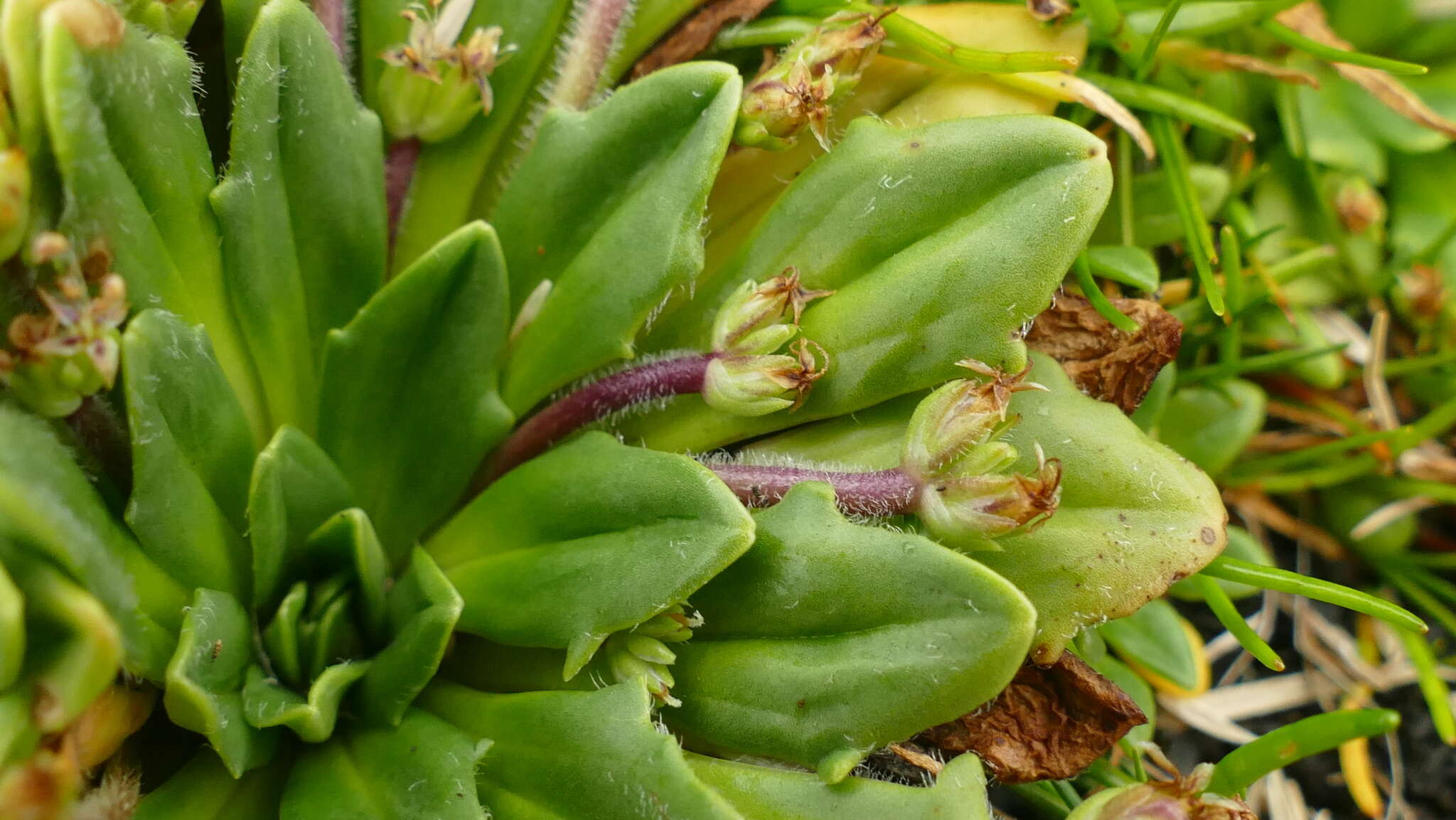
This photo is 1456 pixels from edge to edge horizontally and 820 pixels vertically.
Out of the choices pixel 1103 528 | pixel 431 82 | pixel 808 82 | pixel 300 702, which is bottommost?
pixel 300 702

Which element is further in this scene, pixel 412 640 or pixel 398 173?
pixel 398 173

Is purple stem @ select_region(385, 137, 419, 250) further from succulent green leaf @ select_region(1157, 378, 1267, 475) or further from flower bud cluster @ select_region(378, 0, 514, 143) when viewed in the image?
succulent green leaf @ select_region(1157, 378, 1267, 475)

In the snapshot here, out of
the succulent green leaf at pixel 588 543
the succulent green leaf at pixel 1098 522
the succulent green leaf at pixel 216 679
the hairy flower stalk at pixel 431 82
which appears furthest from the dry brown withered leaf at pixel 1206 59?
the succulent green leaf at pixel 216 679

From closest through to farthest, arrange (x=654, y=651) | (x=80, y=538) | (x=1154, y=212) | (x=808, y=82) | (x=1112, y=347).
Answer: (x=80, y=538) → (x=654, y=651) → (x=808, y=82) → (x=1112, y=347) → (x=1154, y=212)

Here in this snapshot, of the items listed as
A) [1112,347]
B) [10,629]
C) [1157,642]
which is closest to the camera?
[10,629]

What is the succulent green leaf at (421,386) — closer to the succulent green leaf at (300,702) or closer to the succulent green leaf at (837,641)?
the succulent green leaf at (300,702)

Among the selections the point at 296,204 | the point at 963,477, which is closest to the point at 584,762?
the point at 963,477

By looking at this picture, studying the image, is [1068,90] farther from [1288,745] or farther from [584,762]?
[584,762]
